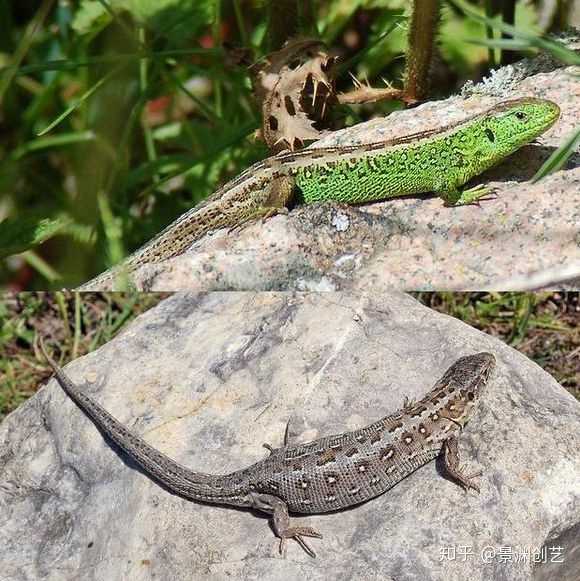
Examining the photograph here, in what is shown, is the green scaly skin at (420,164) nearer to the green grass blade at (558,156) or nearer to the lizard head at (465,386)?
the lizard head at (465,386)

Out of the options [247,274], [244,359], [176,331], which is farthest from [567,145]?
[176,331]

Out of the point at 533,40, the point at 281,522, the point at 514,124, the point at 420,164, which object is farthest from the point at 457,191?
the point at 281,522

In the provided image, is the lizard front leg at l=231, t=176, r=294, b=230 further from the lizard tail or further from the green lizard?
the lizard tail

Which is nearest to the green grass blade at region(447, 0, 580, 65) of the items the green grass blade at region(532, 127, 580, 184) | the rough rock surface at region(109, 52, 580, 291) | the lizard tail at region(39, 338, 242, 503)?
the green grass blade at region(532, 127, 580, 184)

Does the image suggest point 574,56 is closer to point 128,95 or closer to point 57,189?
point 128,95

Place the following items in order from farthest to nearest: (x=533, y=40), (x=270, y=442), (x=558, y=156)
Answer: (x=270, y=442)
(x=558, y=156)
(x=533, y=40)

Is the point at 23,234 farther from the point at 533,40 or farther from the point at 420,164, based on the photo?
the point at 533,40

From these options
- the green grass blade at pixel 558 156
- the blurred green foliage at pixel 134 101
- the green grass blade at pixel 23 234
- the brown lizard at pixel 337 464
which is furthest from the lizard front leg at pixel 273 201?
the green grass blade at pixel 558 156
